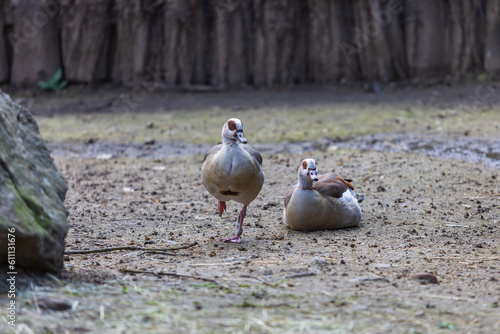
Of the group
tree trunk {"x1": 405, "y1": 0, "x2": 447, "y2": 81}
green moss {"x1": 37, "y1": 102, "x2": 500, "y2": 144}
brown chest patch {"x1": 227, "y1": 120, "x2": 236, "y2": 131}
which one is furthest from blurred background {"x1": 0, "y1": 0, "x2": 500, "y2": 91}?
brown chest patch {"x1": 227, "y1": 120, "x2": 236, "y2": 131}

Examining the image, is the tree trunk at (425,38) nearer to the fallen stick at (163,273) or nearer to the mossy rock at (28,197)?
the fallen stick at (163,273)

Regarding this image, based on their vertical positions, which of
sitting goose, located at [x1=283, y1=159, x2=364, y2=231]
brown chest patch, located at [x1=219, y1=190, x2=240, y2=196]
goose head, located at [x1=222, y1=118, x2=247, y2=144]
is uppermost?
goose head, located at [x1=222, y1=118, x2=247, y2=144]

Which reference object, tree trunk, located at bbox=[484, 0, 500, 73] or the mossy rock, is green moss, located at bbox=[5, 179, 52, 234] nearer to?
the mossy rock

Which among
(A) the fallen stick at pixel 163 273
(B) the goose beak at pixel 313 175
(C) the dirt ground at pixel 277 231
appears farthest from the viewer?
(B) the goose beak at pixel 313 175

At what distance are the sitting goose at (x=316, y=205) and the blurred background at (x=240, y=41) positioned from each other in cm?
762

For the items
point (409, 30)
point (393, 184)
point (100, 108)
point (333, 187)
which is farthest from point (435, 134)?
point (100, 108)

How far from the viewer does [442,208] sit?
653cm

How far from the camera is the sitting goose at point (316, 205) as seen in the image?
5727mm

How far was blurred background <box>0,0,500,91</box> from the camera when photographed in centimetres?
1284

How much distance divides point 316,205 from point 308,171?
1.06 feet

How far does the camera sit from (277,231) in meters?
5.95

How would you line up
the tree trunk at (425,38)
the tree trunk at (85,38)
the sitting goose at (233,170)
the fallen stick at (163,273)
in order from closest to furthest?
the fallen stick at (163,273) < the sitting goose at (233,170) < the tree trunk at (425,38) < the tree trunk at (85,38)

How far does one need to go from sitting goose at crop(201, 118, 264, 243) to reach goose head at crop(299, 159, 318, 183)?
495 mm

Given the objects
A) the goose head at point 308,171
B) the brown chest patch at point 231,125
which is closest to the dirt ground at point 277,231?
the goose head at point 308,171
